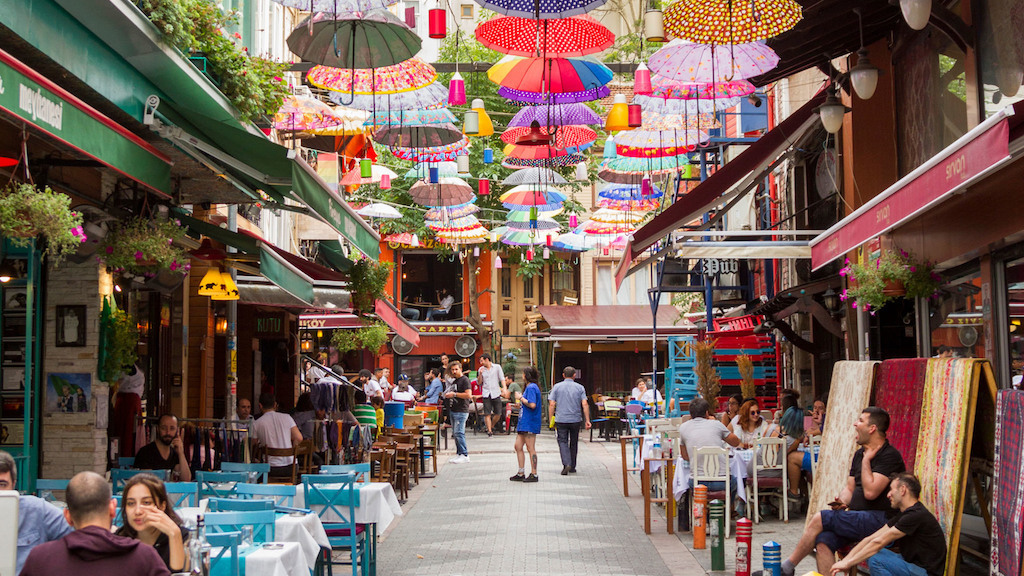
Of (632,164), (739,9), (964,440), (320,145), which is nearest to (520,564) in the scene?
(964,440)

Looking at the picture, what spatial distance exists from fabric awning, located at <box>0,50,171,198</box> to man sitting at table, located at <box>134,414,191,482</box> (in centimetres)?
243

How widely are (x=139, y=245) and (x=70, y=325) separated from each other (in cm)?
265

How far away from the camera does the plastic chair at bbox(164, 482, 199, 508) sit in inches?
314

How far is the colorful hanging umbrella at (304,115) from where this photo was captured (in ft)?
50.1

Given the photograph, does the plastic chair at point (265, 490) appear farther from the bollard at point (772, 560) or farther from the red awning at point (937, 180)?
the red awning at point (937, 180)

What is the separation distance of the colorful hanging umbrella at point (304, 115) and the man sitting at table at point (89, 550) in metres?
10.7

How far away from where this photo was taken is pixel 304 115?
16.1m

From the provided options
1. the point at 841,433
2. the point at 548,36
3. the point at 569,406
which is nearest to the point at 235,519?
the point at 841,433

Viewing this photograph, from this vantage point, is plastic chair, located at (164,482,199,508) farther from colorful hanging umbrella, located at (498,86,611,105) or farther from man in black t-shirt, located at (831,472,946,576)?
colorful hanging umbrella, located at (498,86,611,105)

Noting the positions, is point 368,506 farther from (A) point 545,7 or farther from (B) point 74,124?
(A) point 545,7

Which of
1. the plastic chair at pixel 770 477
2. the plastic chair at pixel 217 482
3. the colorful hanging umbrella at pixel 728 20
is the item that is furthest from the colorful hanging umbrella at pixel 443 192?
the plastic chair at pixel 217 482

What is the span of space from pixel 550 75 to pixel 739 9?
124 inches

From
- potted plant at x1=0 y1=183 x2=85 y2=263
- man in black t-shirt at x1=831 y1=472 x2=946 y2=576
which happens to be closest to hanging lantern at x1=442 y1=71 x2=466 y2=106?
potted plant at x1=0 y1=183 x2=85 y2=263

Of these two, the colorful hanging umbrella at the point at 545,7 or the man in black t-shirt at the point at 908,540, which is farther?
the colorful hanging umbrella at the point at 545,7
